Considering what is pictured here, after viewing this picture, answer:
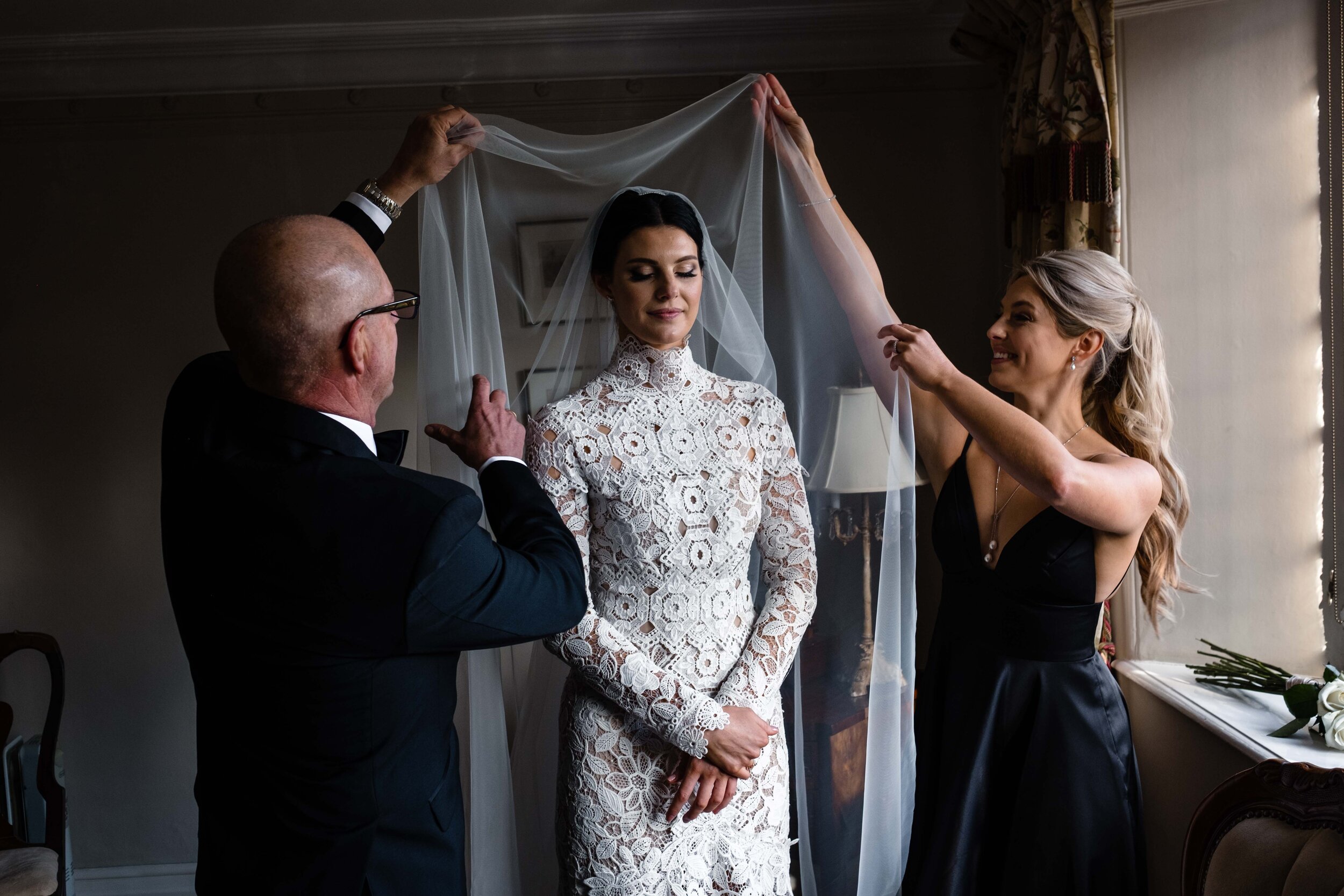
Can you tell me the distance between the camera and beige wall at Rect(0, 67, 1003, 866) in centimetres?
338

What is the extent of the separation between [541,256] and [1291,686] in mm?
1799

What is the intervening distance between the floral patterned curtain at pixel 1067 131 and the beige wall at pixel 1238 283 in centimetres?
7

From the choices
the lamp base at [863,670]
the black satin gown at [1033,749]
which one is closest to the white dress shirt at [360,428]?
the lamp base at [863,670]

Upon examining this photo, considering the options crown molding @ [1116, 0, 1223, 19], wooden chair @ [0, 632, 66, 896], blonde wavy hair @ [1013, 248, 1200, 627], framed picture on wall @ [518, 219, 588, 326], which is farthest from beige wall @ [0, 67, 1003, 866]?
framed picture on wall @ [518, 219, 588, 326]

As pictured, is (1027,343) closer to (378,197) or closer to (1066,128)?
(1066,128)

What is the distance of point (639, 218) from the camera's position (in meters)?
1.63

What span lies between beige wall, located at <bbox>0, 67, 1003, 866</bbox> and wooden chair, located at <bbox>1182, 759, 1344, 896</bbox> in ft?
6.79

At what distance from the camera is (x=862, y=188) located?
3389mm

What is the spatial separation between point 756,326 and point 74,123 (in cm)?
301

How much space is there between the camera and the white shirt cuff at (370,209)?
165 cm

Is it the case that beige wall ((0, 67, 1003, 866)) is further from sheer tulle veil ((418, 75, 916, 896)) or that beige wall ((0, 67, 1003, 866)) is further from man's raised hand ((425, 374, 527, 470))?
man's raised hand ((425, 374, 527, 470))

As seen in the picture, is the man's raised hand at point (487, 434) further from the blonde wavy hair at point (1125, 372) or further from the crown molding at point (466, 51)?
the crown molding at point (466, 51)

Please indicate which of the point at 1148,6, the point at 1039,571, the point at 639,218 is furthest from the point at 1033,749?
the point at 1148,6

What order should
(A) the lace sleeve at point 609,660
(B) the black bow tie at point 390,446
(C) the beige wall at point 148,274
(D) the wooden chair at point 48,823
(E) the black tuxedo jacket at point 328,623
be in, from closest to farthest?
(E) the black tuxedo jacket at point 328,623
(B) the black bow tie at point 390,446
(A) the lace sleeve at point 609,660
(D) the wooden chair at point 48,823
(C) the beige wall at point 148,274
